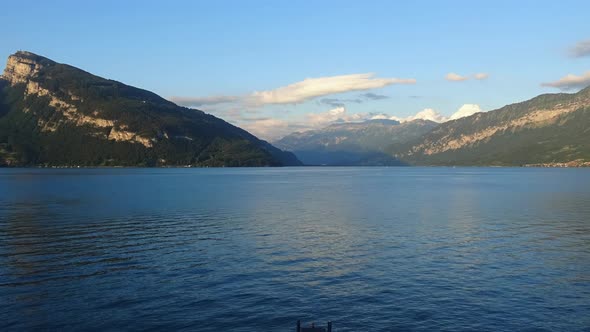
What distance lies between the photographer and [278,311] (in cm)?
3566

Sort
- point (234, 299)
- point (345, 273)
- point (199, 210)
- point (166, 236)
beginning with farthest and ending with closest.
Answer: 1. point (199, 210)
2. point (166, 236)
3. point (345, 273)
4. point (234, 299)

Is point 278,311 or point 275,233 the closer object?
point 278,311

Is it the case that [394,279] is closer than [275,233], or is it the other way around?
[394,279]

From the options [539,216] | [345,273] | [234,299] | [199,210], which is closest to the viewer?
[234,299]

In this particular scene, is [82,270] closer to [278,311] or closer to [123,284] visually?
[123,284]

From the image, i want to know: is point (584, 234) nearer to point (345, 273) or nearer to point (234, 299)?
point (345, 273)

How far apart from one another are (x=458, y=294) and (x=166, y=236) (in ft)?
145

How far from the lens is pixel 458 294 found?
40.2 meters

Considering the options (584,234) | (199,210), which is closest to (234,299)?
(584,234)

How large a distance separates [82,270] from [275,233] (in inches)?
1225

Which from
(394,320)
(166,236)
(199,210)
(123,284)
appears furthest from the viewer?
(199,210)

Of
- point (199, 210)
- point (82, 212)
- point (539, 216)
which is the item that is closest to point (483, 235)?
point (539, 216)

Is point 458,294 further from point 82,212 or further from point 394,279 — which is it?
point 82,212

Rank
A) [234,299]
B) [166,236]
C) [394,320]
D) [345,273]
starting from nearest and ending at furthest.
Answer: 1. [394,320]
2. [234,299]
3. [345,273]
4. [166,236]
